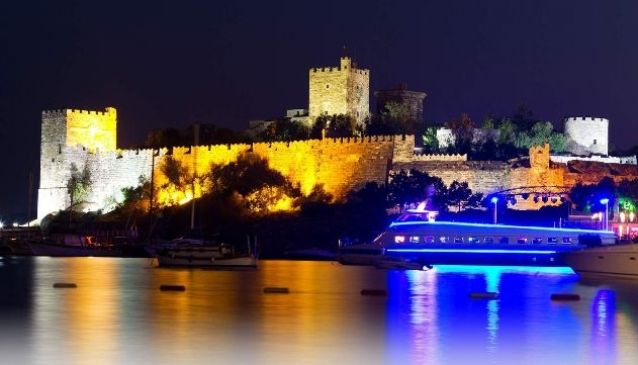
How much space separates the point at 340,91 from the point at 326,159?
11441 millimetres

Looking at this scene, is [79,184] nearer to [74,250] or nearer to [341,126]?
[74,250]

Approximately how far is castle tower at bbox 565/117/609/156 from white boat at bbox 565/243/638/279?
29.0 m

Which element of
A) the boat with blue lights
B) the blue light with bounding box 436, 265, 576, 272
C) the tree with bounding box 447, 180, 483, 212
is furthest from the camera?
the tree with bounding box 447, 180, 483, 212

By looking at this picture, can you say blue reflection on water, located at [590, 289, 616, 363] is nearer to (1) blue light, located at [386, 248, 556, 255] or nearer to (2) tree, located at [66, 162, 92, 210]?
(1) blue light, located at [386, 248, 556, 255]

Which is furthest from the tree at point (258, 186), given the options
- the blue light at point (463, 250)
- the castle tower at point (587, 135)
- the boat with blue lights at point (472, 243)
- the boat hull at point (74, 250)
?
the castle tower at point (587, 135)

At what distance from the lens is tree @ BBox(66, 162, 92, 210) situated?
61531 mm

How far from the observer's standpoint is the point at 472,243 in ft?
130

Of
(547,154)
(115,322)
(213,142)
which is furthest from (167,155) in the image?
(115,322)

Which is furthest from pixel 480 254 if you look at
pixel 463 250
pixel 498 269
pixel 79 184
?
pixel 79 184

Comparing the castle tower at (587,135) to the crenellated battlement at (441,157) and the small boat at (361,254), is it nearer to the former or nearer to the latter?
the crenellated battlement at (441,157)

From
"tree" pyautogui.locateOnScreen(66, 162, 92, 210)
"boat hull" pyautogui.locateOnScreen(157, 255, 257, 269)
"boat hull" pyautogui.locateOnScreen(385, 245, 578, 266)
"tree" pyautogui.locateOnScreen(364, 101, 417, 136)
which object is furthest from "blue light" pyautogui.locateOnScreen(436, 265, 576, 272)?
"tree" pyautogui.locateOnScreen(66, 162, 92, 210)

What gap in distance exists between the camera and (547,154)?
48.0 meters

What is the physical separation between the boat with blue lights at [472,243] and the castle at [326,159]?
7962 mm

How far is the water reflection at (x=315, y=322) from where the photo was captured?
13.9 meters
